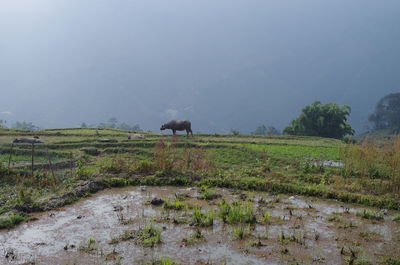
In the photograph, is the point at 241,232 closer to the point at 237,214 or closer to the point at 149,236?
the point at 237,214

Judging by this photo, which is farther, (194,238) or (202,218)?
(202,218)

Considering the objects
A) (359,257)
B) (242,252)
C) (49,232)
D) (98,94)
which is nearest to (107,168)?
(49,232)

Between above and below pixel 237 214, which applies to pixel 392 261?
below

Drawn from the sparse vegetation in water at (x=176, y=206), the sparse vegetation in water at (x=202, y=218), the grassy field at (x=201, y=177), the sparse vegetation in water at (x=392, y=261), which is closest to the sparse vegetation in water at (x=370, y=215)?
the grassy field at (x=201, y=177)

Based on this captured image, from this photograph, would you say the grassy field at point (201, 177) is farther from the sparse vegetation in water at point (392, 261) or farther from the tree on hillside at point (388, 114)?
the tree on hillside at point (388, 114)

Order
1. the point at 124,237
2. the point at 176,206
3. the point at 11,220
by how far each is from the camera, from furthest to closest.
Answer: the point at 176,206, the point at 11,220, the point at 124,237

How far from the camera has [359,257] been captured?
6.74m

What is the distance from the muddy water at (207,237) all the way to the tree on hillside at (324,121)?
115ft

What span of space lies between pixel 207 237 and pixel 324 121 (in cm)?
3848

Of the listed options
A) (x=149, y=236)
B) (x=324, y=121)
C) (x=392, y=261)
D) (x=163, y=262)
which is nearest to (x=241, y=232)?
(x=149, y=236)

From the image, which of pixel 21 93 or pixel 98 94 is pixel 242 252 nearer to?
pixel 98 94

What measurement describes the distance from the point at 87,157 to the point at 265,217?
10070 mm

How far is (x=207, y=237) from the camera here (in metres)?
7.65

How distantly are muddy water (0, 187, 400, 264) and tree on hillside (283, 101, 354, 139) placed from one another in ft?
115
